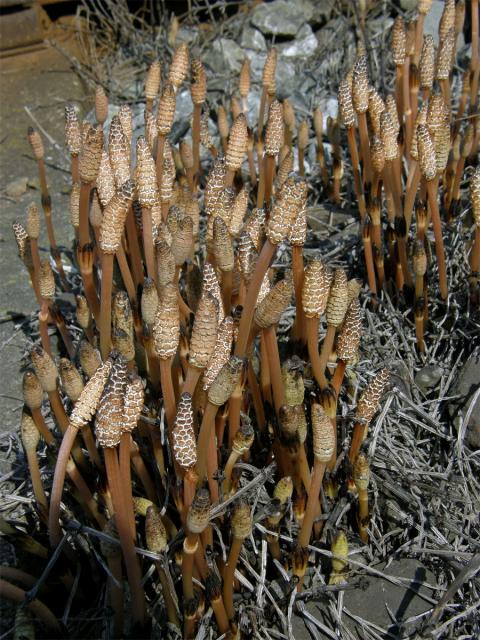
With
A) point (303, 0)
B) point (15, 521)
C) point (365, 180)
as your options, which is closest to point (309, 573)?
point (15, 521)

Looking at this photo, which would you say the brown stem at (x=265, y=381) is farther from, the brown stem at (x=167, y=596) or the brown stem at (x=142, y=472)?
the brown stem at (x=167, y=596)

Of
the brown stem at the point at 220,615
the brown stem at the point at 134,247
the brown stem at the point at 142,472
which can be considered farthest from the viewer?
the brown stem at the point at 134,247

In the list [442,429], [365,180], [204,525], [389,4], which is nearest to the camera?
[204,525]

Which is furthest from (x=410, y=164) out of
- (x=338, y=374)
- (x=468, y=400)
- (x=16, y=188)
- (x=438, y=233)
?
(x=16, y=188)

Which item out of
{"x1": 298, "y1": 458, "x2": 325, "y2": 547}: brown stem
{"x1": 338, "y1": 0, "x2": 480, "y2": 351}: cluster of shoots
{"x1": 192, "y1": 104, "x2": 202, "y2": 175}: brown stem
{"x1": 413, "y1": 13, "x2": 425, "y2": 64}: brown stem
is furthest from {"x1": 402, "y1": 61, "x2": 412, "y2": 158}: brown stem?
{"x1": 298, "y1": 458, "x2": 325, "y2": 547}: brown stem

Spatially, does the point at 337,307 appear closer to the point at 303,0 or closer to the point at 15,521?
the point at 15,521

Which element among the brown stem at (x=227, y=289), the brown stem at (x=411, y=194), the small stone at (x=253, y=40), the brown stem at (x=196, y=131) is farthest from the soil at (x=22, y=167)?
the brown stem at (x=411, y=194)

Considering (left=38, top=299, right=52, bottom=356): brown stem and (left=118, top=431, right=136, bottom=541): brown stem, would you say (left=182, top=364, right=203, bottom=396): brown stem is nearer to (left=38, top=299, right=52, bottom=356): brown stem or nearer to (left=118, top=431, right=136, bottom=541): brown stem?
(left=118, top=431, right=136, bottom=541): brown stem
